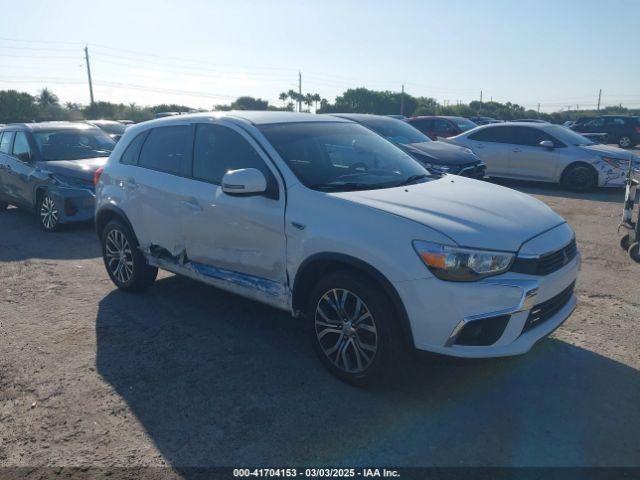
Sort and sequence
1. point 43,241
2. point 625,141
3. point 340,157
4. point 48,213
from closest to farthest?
point 340,157 → point 43,241 → point 48,213 → point 625,141

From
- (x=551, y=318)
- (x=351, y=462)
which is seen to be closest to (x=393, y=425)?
(x=351, y=462)

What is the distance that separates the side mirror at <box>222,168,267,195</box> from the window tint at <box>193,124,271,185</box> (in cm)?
25

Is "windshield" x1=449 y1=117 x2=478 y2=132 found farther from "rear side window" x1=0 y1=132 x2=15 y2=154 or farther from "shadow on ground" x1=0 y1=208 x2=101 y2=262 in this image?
"rear side window" x1=0 y1=132 x2=15 y2=154

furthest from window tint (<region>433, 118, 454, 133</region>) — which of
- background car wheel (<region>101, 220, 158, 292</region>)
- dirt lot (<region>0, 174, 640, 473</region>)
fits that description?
background car wheel (<region>101, 220, 158, 292</region>)

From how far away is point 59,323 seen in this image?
4824mm

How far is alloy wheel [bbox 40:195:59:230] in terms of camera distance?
8.32 meters

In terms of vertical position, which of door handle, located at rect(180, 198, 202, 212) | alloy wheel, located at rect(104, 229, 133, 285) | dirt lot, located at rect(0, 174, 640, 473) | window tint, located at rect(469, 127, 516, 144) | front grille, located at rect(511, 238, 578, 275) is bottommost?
dirt lot, located at rect(0, 174, 640, 473)

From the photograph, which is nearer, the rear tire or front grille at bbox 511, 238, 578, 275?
front grille at bbox 511, 238, 578, 275

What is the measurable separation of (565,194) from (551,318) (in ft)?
29.4

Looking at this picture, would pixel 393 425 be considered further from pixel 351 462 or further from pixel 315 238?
pixel 315 238

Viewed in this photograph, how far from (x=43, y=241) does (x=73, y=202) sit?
75cm

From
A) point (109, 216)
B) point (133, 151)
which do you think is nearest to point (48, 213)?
point (109, 216)

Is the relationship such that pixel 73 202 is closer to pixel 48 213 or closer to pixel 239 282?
pixel 48 213

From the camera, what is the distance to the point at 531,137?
40.4 feet
